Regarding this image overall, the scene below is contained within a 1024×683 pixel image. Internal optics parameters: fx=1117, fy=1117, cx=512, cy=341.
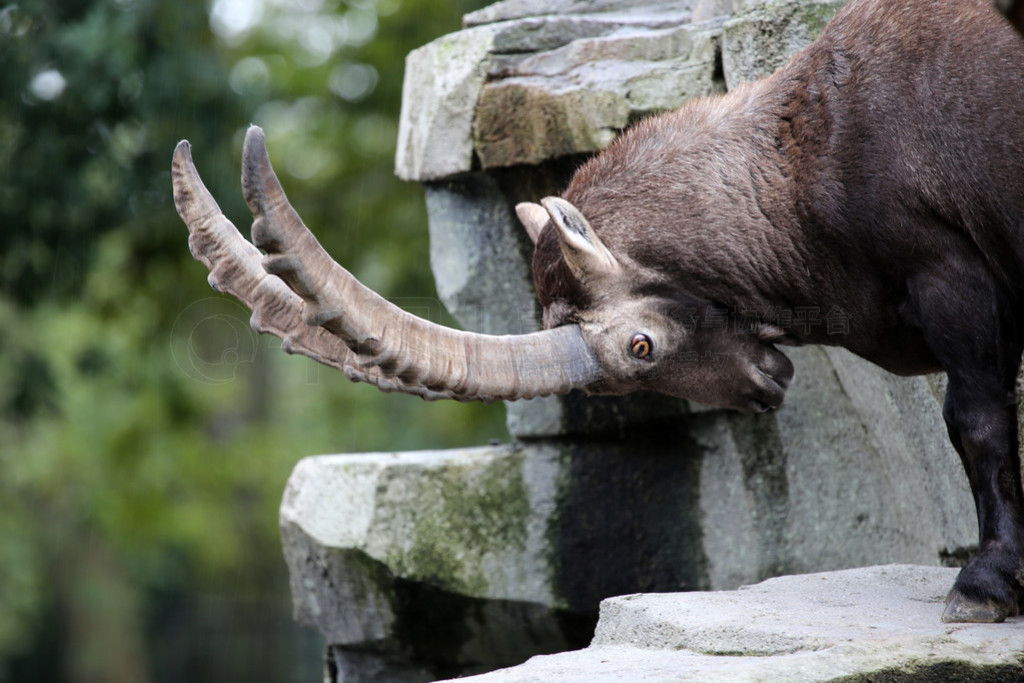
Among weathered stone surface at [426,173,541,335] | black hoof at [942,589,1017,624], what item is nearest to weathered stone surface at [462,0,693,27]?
weathered stone surface at [426,173,541,335]

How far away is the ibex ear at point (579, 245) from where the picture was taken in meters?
3.33

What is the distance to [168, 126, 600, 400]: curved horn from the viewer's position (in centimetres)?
277

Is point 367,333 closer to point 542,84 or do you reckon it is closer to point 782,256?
point 782,256

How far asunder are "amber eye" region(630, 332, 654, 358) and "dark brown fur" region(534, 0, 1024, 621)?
12 cm

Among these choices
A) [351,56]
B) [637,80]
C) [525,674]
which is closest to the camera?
[525,674]

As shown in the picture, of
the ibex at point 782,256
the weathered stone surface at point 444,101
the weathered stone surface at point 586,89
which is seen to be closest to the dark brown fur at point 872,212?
the ibex at point 782,256

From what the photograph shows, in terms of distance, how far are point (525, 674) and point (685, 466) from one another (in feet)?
9.19

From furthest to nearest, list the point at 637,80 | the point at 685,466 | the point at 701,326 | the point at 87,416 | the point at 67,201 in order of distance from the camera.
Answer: the point at 87,416, the point at 67,201, the point at 685,466, the point at 637,80, the point at 701,326

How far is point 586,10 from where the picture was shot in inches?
220

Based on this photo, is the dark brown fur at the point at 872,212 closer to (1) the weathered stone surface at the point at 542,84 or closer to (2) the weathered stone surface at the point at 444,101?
(1) the weathered stone surface at the point at 542,84

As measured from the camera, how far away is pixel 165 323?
40.2 feet

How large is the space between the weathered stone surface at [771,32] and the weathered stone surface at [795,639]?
1.99m

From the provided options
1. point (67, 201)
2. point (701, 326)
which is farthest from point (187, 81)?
point (701, 326)

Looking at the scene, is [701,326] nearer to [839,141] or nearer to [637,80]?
[839,141]
